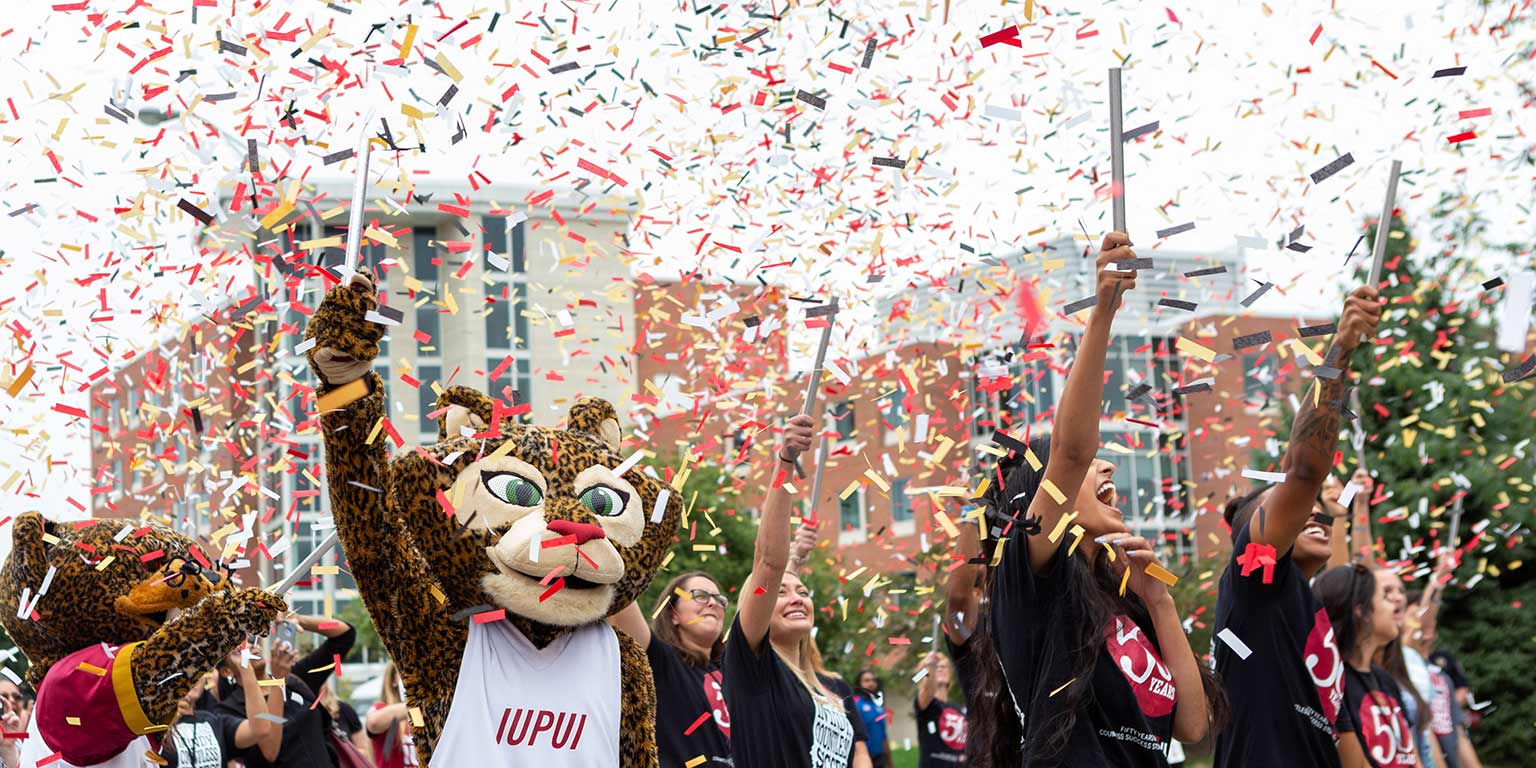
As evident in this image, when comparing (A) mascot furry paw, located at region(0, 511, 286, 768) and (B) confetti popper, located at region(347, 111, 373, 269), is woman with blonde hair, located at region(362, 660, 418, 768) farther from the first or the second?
(B) confetti popper, located at region(347, 111, 373, 269)

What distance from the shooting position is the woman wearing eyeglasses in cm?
621

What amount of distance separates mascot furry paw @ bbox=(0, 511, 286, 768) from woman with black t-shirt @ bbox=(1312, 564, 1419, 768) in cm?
438

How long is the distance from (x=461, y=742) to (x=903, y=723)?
43.8 metres

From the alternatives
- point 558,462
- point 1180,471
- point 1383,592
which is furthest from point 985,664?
point 1180,471

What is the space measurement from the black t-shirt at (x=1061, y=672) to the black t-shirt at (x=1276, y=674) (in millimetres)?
757

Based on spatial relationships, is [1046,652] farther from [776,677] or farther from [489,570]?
[776,677]

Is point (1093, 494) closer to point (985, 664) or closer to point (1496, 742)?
point (985, 664)

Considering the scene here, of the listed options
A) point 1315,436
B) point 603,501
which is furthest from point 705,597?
point 1315,436

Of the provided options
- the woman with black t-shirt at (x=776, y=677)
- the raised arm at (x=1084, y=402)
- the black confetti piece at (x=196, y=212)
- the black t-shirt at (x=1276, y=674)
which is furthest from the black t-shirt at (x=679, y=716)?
Result: the black confetti piece at (x=196, y=212)

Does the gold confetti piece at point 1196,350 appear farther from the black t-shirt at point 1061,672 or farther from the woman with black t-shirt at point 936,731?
the woman with black t-shirt at point 936,731

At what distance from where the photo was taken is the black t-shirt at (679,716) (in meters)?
6.22

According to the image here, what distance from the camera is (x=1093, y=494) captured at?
16.9ft

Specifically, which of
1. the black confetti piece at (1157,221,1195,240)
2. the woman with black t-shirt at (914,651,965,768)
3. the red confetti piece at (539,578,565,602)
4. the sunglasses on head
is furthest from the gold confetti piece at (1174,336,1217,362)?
the woman with black t-shirt at (914,651,965,768)

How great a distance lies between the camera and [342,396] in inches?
170
